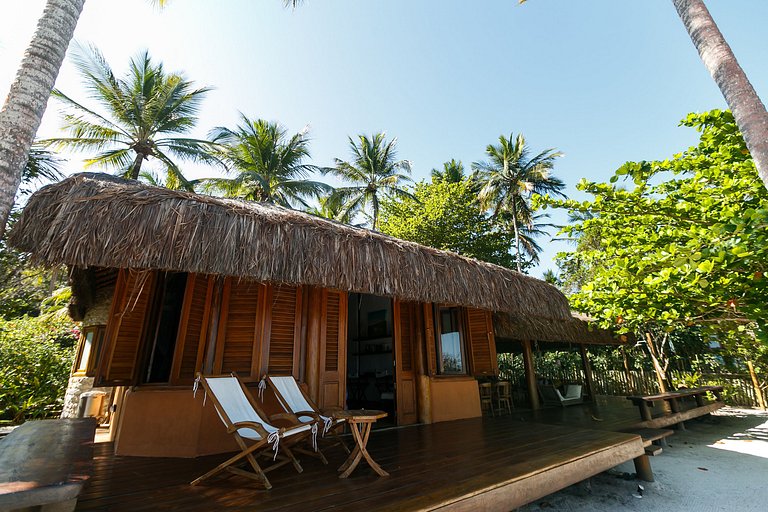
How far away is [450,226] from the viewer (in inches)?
577

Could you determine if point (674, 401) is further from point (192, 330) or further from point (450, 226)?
point (450, 226)

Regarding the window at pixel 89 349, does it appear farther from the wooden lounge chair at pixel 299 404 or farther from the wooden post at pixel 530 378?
the wooden post at pixel 530 378

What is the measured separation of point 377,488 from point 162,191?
3119mm

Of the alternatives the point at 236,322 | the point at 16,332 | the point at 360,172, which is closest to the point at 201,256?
the point at 236,322

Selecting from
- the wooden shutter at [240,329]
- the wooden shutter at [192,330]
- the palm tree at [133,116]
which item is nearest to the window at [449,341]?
the wooden shutter at [240,329]

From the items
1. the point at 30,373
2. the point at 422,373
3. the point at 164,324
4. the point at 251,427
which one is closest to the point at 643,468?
the point at 422,373

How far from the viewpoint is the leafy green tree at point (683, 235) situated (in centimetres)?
339

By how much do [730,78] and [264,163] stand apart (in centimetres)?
1434

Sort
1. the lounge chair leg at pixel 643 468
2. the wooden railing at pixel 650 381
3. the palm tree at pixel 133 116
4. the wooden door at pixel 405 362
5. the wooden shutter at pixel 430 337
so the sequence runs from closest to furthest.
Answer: the lounge chair leg at pixel 643 468 < the wooden door at pixel 405 362 < the wooden shutter at pixel 430 337 < the wooden railing at pixel 650 381 < the palm tree at pixel 133 116

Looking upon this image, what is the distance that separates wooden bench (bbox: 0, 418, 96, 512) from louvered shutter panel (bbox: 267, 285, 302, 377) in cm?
174

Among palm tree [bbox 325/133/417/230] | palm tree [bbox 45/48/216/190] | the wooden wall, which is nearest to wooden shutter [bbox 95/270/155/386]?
the wooden wall

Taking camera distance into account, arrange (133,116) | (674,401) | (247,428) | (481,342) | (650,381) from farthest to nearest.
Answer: (133,116) < (650,381) < (674,401) < (481,342) < (247,428)

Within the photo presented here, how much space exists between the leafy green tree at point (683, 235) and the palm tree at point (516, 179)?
14.0m

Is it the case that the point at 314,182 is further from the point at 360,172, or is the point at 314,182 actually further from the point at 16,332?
the point at 16,332
